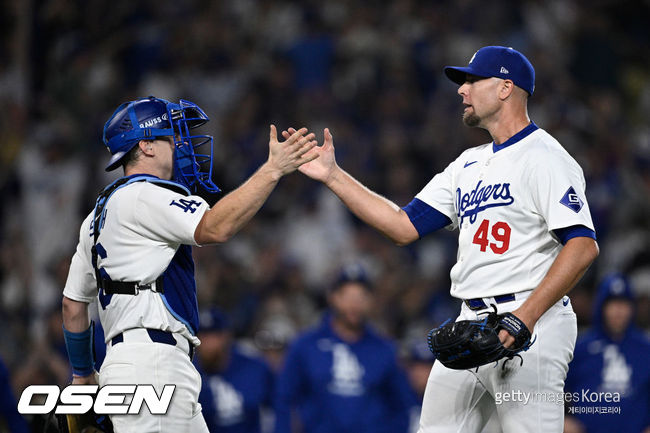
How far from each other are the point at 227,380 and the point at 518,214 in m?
3.93

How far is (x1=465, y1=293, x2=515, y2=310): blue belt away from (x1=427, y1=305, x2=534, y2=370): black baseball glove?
0.12 m

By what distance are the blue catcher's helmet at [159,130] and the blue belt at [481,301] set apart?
4.73 ft

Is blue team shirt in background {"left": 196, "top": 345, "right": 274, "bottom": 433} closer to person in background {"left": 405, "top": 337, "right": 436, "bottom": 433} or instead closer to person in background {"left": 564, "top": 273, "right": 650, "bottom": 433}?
person in background {"left": 405, "top": 337, "right": 436, "bottom": 433}

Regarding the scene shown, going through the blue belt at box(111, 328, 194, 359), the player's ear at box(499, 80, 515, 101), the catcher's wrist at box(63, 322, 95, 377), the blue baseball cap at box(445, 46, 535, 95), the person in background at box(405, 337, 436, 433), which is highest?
the blue baseball cap at box(445, 46, 535, 95)

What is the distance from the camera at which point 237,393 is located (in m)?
7.45

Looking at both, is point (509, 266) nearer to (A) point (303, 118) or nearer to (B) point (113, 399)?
(B) point (113, 399)

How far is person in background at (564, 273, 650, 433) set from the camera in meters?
7.18

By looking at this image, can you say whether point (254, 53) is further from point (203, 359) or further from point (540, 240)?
point (540, 240)

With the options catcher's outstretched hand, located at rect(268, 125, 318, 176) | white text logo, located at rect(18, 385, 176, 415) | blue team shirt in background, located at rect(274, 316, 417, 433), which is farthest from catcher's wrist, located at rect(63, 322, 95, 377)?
blue team shirt in background, located at rect(274, 316, 417, 433)

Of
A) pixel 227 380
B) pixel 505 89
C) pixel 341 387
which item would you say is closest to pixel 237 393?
pixel 227 380

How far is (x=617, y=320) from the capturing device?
7.39m

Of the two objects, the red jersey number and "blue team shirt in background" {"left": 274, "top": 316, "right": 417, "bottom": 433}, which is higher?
the red jersey number

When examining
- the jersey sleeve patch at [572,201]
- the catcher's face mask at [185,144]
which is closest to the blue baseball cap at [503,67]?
the jersey sleeve patch at [572,201]

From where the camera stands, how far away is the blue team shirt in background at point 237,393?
729 centimetres
